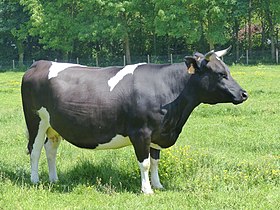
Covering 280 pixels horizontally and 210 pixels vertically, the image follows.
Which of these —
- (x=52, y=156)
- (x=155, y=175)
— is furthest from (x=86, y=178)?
(x=155, y=175)

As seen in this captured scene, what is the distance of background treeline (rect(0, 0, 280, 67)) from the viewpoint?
36812mm

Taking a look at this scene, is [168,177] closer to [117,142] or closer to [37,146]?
[117,142]

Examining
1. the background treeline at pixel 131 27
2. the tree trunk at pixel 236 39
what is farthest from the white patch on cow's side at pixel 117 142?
the tree trunk at pixel 236 39

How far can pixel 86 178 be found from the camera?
7.34 m

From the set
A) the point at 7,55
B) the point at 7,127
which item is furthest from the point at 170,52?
the point at 7,127

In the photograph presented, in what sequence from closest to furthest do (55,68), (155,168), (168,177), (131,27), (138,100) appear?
1. (138,100)
2. (155,168)
3. (168,177)
4. (55,68)
5. (131,27)

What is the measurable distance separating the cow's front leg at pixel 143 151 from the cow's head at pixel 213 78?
1007mm

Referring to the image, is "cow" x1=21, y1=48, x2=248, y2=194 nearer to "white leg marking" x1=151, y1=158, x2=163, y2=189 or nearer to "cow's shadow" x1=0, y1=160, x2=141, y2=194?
"white leg marking" x1=151, y1=158, x2=163, y2=189

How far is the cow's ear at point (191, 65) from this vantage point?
6.65m

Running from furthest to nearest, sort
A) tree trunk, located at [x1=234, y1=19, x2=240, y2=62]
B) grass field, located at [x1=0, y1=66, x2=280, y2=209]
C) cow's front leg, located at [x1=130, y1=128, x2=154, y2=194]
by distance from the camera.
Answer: tree trunk, located at [x1=234, y1=19, x2=240, y2=62], cow's front leg, located at [x1=130, y1=128, x2=154, y2=194], grass field, located at [x1=0, y1=66, x2=280, y2=209]

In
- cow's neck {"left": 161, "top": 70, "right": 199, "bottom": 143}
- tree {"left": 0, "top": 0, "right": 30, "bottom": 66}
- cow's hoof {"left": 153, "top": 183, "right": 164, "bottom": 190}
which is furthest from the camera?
tree {"left": 0, "top": 0, "right": 30, "bottom": 66}

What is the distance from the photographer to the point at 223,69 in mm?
6715

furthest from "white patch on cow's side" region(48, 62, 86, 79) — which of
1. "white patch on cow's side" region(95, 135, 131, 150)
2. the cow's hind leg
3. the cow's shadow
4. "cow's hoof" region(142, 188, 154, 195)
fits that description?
"cow's hoof" region(142, 188, 154, 195)

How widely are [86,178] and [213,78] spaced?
239cm
